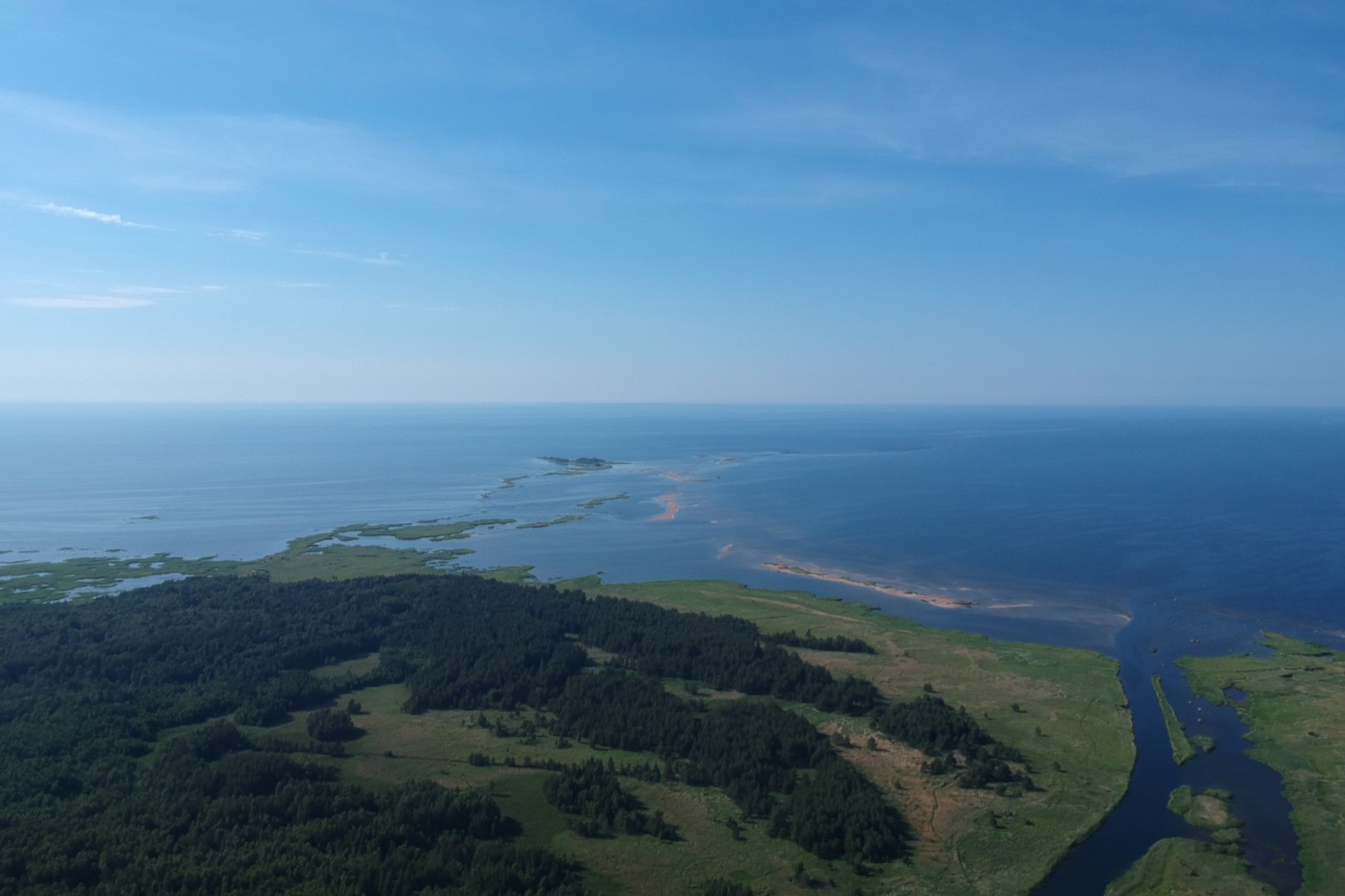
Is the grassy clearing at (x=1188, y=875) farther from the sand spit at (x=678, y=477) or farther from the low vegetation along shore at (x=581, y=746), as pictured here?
the sand spit at (x=678, y=477)

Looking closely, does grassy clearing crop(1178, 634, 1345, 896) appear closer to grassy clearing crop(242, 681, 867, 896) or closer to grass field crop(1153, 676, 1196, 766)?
grass field crop(1153, 676, 1196, 766)

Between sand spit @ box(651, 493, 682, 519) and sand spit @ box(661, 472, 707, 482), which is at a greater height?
sand spit @ box(661, 472, 707, 482)

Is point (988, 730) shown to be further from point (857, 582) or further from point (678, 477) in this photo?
point (678, 477)

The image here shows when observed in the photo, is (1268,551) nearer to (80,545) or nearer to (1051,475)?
(1051,475)

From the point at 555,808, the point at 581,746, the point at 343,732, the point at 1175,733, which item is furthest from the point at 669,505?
the point at 555,808

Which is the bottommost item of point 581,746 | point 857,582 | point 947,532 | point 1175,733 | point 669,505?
point 581,746

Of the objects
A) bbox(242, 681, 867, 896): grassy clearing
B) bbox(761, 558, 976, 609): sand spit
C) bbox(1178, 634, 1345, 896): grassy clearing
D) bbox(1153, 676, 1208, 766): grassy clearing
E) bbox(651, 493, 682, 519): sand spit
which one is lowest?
bbox(242, 681, 867, 896): grassy clearing

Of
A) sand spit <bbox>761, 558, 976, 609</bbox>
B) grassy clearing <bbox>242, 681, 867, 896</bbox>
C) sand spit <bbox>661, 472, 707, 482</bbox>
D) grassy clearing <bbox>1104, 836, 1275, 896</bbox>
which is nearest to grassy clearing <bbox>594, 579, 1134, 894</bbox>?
grassy clearing <bbox>1104, 836, 1275, 896</bbox>
